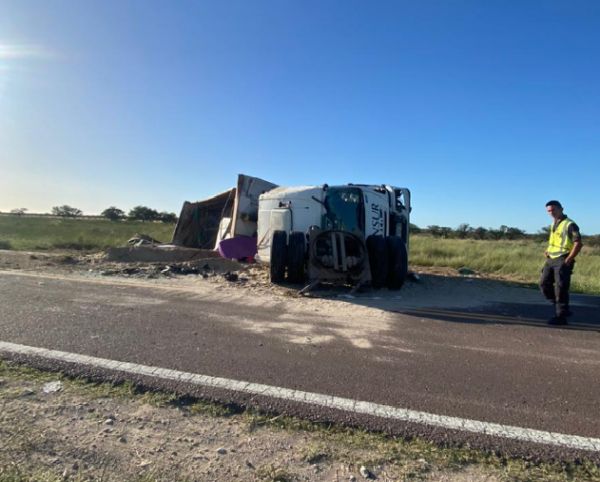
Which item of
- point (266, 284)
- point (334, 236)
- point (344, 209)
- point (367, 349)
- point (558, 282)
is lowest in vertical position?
point (367, 349)

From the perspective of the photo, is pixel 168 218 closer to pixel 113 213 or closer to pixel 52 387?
pixel 113 213

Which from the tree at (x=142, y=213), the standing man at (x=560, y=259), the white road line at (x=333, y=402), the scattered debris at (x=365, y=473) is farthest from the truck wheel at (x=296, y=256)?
the tree at (x=142, y=213)

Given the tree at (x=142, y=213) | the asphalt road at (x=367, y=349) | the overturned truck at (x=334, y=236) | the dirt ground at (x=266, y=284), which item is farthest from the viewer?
the tree at (x=142, y=213)

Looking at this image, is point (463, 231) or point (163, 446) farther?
point (463, 231)

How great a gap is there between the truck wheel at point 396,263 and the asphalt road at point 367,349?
1.96 meters

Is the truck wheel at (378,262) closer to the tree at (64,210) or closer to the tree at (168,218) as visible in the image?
the tree at (168,218)

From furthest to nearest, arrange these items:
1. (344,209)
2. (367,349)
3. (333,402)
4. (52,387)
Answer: (344,209)
(367,349)
(52,387)
(333,402)

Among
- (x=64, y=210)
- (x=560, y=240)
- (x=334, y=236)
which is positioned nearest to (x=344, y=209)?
(x=334, y=236)

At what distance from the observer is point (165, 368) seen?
3.68 meters

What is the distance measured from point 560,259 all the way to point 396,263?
10.5ft

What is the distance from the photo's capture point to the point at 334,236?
8.78 m

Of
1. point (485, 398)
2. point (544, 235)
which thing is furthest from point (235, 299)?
point (544, 235)

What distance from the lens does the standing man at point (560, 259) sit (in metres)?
5.99

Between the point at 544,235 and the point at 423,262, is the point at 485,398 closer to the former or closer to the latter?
the point at 423,262
